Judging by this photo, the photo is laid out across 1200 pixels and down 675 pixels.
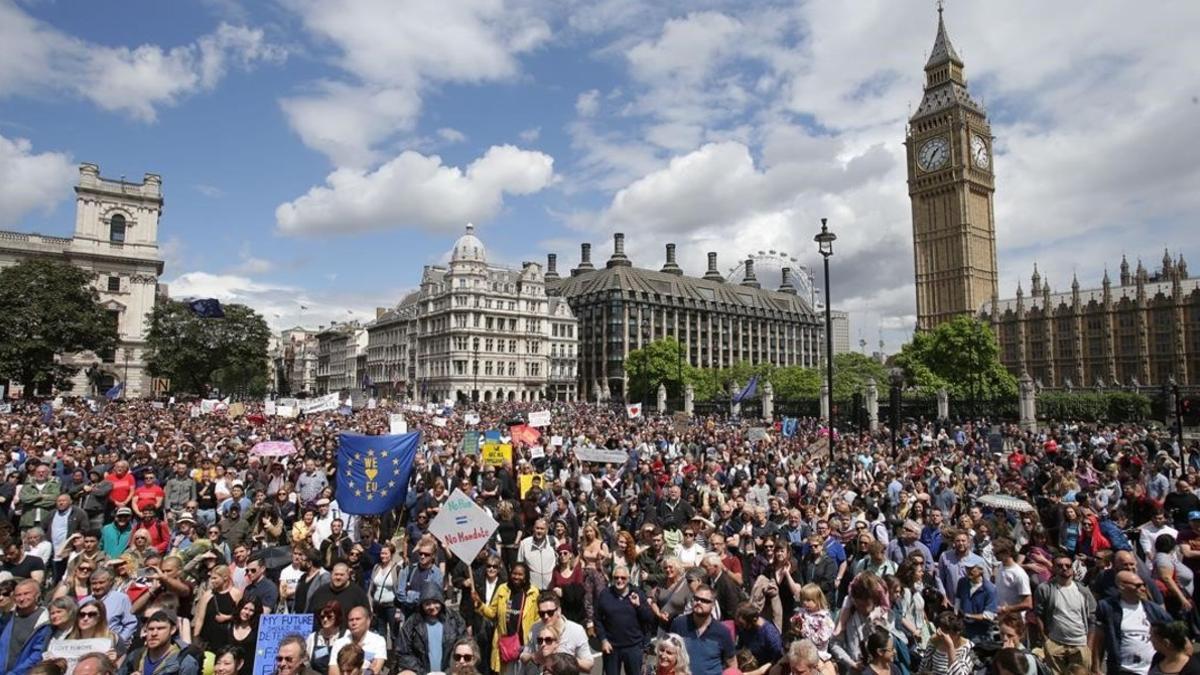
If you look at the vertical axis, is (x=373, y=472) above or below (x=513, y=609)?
above

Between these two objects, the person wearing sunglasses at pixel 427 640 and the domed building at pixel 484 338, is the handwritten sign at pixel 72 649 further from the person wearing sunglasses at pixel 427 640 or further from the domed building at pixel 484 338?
the domed building at pixel 484 338

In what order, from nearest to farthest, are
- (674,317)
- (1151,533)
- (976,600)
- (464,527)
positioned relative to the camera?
(976,600) → (464,527) → (1151,533) → (674,317)

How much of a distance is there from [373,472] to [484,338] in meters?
83.3

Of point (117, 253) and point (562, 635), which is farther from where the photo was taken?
point (117, 253)

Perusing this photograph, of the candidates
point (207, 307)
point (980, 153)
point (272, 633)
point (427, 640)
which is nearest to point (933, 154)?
point (980, 153)

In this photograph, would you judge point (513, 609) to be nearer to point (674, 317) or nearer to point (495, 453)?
point (495, 453)

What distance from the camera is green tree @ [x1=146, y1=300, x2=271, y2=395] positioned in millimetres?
58000

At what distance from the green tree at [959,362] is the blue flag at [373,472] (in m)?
63.1

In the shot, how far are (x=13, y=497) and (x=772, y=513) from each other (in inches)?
490

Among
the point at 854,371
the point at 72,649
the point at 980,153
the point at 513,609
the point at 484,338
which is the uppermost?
the point at 980,153

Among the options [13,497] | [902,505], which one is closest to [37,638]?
[13,497]

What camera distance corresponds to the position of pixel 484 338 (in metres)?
94.1

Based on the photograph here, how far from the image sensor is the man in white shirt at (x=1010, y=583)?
7.19 m

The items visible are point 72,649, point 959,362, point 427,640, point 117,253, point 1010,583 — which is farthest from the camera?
point 959,362
